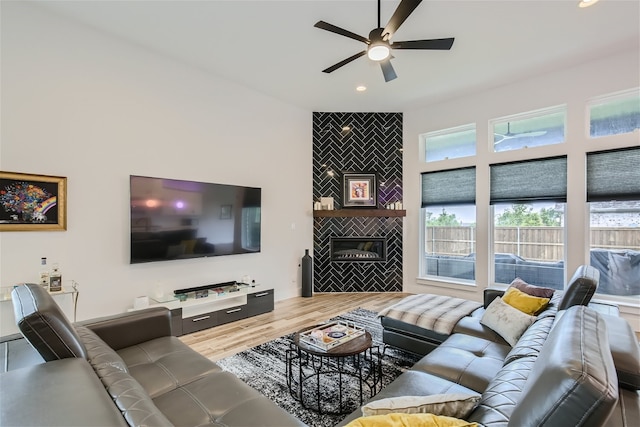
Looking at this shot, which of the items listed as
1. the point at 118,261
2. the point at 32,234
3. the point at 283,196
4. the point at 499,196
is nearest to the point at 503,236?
the point at 499,196

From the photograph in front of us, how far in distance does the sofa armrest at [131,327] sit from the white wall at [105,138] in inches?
56.0

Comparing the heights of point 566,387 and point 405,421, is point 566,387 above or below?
above

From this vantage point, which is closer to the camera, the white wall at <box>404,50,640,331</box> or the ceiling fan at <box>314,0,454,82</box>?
the ceiling fan at <box>314,0,454,82</box>

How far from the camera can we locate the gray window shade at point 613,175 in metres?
3.66

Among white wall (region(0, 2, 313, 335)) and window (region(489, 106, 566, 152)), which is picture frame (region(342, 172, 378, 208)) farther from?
window (region(489, 106, 566, 152))

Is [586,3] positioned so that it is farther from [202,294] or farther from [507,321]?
[202,294]

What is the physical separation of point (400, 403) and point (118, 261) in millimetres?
3463

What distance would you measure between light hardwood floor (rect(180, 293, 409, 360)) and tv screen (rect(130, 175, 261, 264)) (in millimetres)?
993

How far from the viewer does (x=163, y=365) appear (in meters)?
1.87

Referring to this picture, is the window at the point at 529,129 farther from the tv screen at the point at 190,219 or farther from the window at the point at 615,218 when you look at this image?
the tv screen at the point at 190,219

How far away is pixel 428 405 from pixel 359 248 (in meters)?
4.68

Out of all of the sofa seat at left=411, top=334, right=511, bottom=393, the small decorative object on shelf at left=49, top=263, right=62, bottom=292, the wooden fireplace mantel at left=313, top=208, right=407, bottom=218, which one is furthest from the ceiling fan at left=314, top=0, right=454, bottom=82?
the small decorative object on shelf at left=49, top=263, right=62, bottom=292

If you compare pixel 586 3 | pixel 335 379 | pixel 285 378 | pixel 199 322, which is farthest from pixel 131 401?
pixel 586 3

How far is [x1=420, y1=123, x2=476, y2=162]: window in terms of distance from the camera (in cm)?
507
